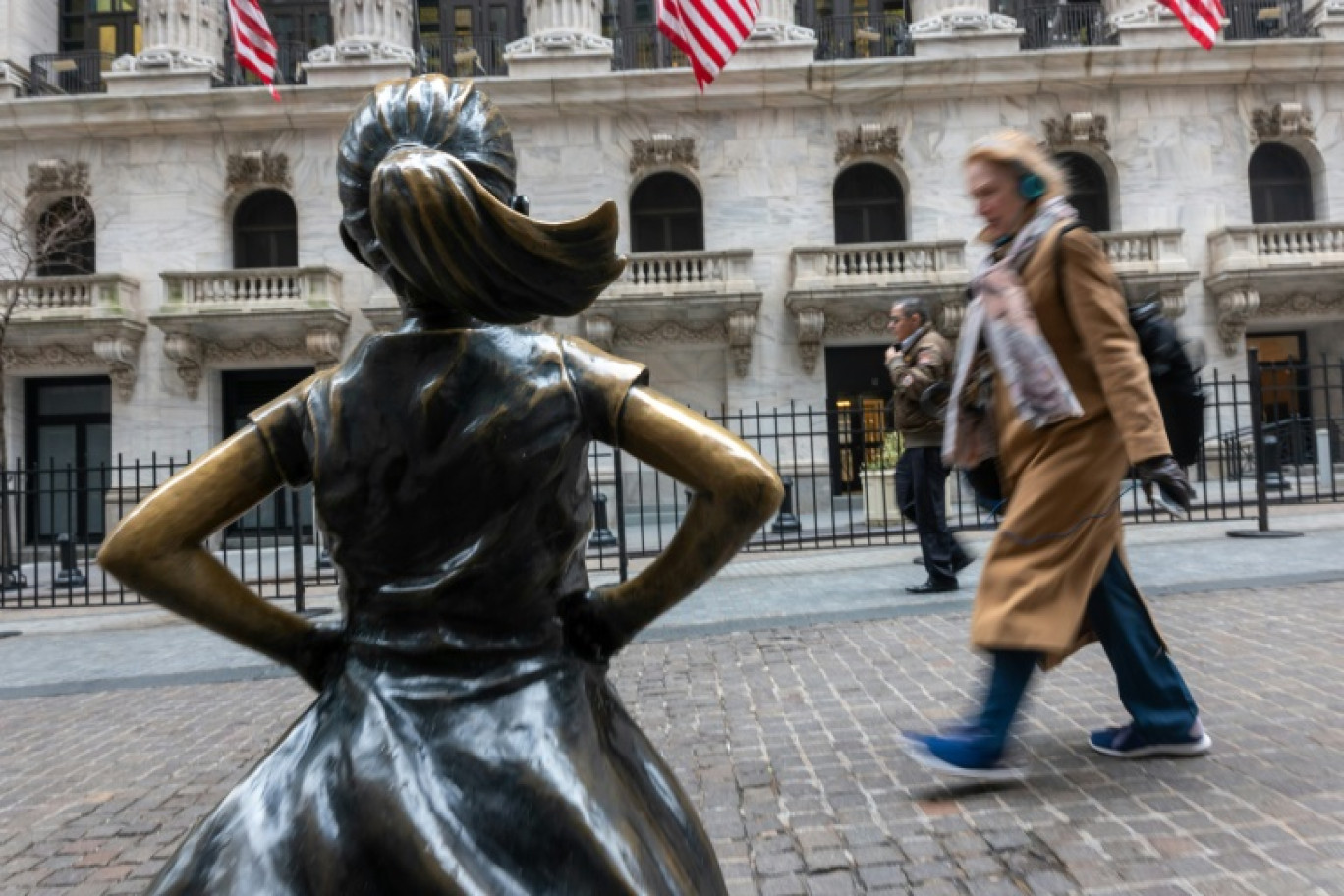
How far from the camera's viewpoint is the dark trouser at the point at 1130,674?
2873mm

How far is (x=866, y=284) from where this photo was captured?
17719 mm

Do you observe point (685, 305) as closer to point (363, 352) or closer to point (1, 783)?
point (1, 783)

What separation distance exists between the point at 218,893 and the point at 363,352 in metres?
0.72

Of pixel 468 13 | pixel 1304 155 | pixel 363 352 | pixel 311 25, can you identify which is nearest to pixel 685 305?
pixel 468 13

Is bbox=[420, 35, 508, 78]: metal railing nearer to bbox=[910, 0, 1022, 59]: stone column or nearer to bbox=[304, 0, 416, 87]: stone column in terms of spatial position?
bbox=[304, 0, 416, 87]: stone column

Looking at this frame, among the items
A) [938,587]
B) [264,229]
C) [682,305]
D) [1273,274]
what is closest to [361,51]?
[264,229]

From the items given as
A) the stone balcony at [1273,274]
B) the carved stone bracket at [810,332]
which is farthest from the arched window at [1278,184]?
the carved stone bracket at [810,332]

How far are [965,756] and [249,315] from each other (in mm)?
17794

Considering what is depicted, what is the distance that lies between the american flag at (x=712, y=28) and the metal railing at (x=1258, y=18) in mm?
14218

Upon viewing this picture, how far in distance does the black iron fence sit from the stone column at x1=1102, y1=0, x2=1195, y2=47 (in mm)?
7305

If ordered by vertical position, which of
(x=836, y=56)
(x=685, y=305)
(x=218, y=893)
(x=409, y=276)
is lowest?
(x=218, y=893)

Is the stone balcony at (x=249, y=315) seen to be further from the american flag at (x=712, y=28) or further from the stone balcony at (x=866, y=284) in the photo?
the stone balcony at (x=866, y=284)

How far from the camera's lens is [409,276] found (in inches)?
47.8

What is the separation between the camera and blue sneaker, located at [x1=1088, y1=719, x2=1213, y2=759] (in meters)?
3.10
